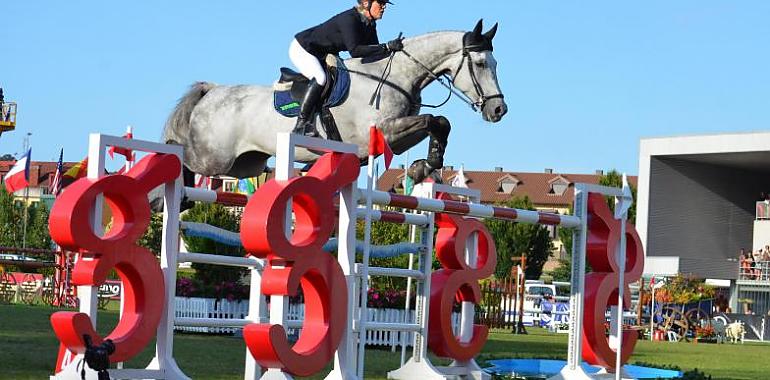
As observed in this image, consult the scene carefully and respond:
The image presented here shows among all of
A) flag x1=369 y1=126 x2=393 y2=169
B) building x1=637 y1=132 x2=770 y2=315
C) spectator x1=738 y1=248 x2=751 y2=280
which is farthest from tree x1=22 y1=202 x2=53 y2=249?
flag x1=369 y1=126 x2=393 y2=169

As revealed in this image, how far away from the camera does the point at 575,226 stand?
371 inches

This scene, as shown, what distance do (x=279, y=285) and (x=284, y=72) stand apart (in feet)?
9.83

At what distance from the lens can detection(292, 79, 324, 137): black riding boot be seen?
28.7ft

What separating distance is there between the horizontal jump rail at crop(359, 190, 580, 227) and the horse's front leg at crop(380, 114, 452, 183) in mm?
368

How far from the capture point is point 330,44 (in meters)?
8.81

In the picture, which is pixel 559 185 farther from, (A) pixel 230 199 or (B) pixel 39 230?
(A) pixel 230 199

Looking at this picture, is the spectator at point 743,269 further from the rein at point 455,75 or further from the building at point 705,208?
the rein at point 455,75

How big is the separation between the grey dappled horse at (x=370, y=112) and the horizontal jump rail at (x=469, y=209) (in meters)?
0.39

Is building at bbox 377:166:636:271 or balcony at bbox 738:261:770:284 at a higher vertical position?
building at bbox 377:166:636:271

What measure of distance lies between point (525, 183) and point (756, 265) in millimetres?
53234

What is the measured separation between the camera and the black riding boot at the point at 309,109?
8.74 metres

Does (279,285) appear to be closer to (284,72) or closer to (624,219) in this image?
(284,72)

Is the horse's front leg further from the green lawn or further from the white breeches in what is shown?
the green lawn

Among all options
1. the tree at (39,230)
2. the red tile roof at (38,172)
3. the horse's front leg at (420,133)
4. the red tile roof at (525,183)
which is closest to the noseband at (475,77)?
the horse's front leg at (420,133)
